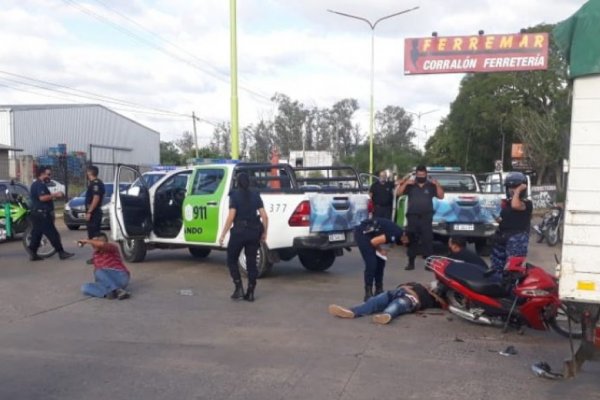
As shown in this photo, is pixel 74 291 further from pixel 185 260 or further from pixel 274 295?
pixel 185 260

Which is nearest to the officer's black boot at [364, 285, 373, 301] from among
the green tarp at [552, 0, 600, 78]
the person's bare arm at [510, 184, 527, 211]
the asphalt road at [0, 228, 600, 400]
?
the asphalt road at [0, 228, 600, 400]

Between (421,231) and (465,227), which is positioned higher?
(421,231)

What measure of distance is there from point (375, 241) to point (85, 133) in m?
50.8

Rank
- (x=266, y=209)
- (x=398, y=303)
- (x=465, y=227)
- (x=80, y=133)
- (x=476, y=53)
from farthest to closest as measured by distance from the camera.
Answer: (x=80, y=133) < (x=476, y=53) < (x=465, y=227) < (x=266, y=209) < (x=398, y=303)

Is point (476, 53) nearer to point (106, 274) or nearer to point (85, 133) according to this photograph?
point (106, 274)

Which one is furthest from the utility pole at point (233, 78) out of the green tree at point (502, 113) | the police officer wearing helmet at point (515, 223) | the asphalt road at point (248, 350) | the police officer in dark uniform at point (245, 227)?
the green tree at point (502, 113)

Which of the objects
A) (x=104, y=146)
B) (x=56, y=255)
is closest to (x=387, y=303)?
(x=56, y=255)

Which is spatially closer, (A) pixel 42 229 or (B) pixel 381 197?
(A) pixel 42 229

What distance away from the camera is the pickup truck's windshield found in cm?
1639

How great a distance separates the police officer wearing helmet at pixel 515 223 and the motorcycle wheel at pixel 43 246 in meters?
8.70

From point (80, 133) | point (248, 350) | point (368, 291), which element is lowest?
point (248, 350)

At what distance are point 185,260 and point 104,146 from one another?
1822 inches

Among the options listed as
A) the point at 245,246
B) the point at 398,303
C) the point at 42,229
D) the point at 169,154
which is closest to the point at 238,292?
the point at 245,246

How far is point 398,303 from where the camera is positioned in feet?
25.9
